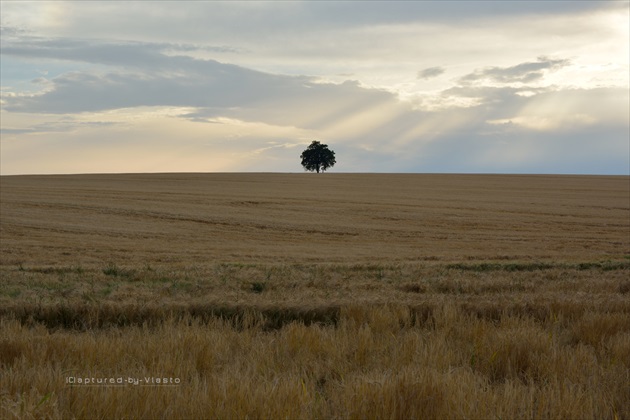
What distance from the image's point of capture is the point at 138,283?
1161cm

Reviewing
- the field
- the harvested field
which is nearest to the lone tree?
the harvested field

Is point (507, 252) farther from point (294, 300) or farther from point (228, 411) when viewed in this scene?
point (228, 411)

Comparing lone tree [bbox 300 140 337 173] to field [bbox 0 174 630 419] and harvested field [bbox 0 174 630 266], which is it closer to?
harvested field [bbox 0 174 630 266]

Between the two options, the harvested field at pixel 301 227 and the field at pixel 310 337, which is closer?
the field at pixel 310 337

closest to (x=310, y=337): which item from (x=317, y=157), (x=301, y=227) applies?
(x=301, y=227)

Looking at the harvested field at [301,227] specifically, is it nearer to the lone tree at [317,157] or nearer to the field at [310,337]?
the field at [310,337]

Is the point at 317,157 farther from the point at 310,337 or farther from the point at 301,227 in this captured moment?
the point at 310,337

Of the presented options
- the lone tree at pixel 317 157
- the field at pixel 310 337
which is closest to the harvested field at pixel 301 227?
the field at pixel 310 337

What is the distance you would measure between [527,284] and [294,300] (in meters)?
4.76

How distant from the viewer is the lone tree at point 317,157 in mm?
101938

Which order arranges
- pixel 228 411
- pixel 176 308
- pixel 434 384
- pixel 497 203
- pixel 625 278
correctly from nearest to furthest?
pixel 228 411, pixel 434 384, pixel 176 308, pixel 625 278, pixel 497 203

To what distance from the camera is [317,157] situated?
102m

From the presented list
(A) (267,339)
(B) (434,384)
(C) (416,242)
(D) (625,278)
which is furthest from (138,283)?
(C) (416,242)

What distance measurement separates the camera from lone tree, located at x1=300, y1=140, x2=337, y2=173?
102 meters
